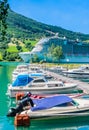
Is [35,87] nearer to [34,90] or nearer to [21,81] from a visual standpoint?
[34,90]

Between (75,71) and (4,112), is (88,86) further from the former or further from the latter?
(75,71)

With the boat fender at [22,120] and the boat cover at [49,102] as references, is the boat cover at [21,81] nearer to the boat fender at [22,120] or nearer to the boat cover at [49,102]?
the boat cover at [49,102]

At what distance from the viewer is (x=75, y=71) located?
3002 inches

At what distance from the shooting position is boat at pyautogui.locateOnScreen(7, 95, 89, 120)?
2747cm

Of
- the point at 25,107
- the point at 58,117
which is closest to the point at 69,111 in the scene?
the point at 58,117

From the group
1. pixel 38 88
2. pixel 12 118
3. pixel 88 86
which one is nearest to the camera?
pixel 12 118

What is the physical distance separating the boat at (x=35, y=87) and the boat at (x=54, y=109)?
41.1ft

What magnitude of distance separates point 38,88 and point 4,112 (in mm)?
9124

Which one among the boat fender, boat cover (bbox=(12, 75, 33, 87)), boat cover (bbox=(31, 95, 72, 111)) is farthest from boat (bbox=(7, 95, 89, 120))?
boat cover (bbox=(12, 75, 33, 87))

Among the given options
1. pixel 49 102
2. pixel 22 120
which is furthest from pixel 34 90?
pixel 22 120

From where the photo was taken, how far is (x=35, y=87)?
1657 inches

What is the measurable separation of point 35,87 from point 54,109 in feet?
48.0

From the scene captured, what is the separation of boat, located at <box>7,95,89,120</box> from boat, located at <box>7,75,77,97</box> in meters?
12.5

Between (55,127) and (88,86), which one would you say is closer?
(55,127)
